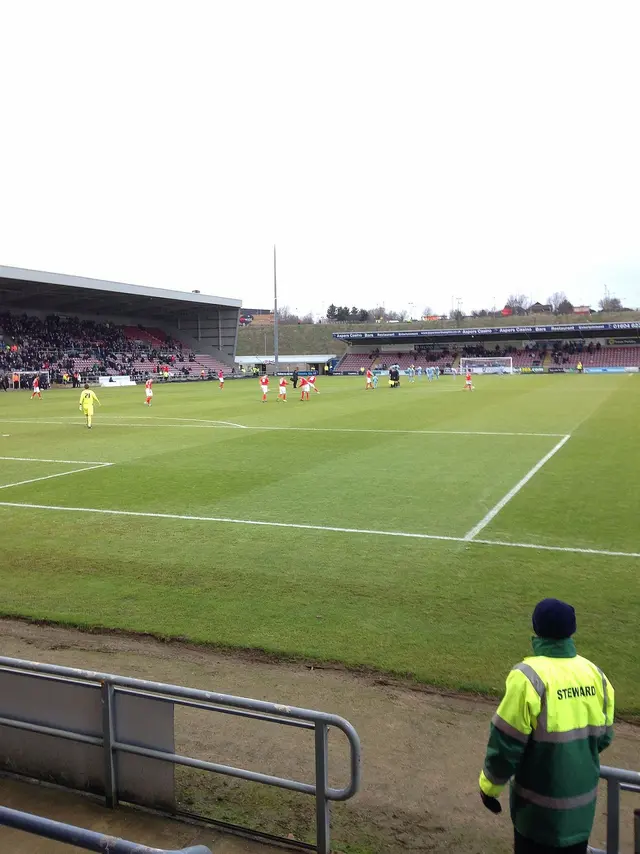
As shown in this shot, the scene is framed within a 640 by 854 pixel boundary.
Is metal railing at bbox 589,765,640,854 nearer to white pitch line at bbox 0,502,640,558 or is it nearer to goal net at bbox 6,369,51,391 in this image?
white pitch line at bbox 0,502,640,558

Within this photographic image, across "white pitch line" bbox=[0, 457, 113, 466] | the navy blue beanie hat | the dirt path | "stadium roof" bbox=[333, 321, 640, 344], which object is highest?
"stadium roof" bbox=[333, 321, 640, 344]

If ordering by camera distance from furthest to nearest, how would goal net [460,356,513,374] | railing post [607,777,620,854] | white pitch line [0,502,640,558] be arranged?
goal net [460,356,513,374]
white pitch line [0,502,640,558]
railing post [607,777,620,854]

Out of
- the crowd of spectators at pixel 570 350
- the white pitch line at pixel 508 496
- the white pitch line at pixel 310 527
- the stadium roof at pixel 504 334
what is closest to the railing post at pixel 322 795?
the white pitch line at pixel 310 527

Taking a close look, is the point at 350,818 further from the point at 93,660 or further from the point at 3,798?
the point at 93,660

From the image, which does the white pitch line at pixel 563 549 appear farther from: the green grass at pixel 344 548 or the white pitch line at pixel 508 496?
the white pitch line at pixel 508 496

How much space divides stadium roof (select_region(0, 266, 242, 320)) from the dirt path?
180 ft

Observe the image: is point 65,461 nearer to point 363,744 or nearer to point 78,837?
point 363,744

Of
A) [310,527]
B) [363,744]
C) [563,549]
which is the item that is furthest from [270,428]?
[363,744]

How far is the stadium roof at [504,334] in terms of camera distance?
284 feet

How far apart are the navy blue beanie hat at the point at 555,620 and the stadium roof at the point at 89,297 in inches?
2303

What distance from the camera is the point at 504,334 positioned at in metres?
91.6

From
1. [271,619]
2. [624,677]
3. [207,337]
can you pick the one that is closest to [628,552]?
[624,677]

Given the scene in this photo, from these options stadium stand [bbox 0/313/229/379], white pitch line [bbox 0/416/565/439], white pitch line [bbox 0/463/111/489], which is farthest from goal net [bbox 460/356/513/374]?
white pitch line [bbox 0/463/111/489]

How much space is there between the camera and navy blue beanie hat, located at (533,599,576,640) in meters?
3.26
